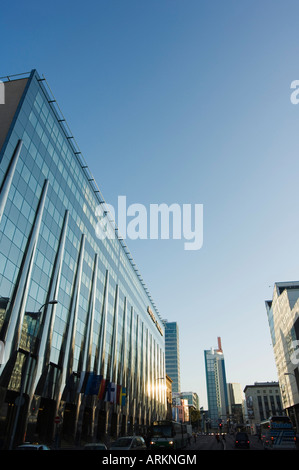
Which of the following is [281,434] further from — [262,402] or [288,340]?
[262,402]

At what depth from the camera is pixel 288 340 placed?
91.2 metres

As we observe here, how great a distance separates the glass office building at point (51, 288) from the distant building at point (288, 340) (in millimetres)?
45150

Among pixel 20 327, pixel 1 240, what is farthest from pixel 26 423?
pixel 1 240

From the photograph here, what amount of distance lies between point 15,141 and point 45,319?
1955 cm

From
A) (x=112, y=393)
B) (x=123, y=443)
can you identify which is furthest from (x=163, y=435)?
(x=112, y=393)

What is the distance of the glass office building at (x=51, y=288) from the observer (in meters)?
30.4

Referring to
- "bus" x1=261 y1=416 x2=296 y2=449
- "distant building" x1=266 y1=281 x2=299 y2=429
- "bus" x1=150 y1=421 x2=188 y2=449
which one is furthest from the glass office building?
"distant building" x1=266 y1=281 x2=299 y2=429

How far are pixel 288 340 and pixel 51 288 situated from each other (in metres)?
77.2

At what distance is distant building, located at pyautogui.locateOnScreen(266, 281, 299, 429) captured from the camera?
8236cm

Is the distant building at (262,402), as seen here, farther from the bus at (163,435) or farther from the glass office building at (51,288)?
the bus at (163,435)

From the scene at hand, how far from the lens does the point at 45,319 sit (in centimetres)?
3619

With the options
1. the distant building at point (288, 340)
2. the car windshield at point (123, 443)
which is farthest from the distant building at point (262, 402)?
the car windshield at point (123, 443)
